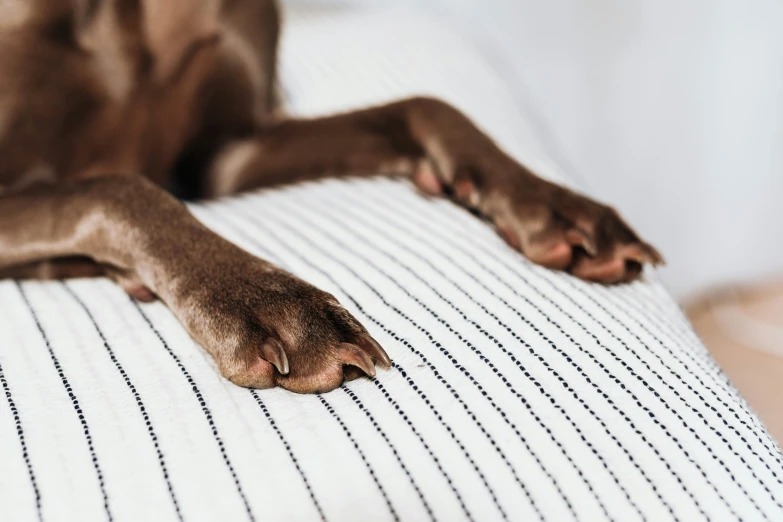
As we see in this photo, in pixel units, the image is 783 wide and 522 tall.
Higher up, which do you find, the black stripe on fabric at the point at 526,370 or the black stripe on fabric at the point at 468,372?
the black stripe on fabric at the point at 526,370

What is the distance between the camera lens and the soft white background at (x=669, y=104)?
1.94 meters

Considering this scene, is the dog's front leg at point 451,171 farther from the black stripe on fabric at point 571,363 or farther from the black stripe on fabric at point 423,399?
the black stripe on fabric at point 423,399

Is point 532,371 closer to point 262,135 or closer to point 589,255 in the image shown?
point 589,255

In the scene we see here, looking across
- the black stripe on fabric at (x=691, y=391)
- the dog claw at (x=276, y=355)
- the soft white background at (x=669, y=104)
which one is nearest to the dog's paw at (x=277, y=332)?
the dog claw at (x=276, y=355)

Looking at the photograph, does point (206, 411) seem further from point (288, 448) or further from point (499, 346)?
point (499, 346)

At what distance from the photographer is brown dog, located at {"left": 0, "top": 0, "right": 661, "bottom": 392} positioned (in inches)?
25.9

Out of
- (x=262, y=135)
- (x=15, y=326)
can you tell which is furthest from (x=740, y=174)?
(x=15, y=326)

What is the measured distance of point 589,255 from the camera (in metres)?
0.83

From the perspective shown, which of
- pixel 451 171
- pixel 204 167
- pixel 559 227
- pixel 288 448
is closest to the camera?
pixel 288 448

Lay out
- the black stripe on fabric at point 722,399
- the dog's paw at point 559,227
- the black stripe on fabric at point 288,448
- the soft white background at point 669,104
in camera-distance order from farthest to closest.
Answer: the soft white background at point 669,104 → the dog's paw at point 559,227 → the black stripe on fabric at point 722,399 → the black stripe on fabric at point 288,448

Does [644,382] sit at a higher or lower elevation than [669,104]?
lower

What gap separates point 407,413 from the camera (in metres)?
0.58

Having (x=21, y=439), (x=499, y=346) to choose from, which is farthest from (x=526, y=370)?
(x=21, y=439)

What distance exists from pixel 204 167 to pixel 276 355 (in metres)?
0.67
